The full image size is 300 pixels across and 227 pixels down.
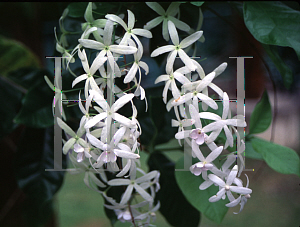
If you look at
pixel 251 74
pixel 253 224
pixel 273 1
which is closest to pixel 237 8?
pixel 273 1

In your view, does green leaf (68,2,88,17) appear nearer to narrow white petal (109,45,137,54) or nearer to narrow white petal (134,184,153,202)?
narrow white petal (109,45,137,54)

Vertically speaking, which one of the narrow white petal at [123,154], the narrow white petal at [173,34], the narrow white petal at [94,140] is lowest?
the narrow white petal at [123,154]

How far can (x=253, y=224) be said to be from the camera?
796mm

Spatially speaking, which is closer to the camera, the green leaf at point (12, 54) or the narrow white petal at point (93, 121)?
the narrow white petal at point (93, 121)

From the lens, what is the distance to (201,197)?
0.42m

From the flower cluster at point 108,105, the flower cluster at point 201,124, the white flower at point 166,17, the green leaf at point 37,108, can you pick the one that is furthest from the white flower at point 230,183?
the green leaf at point 37,108

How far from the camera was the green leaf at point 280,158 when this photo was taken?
403mm

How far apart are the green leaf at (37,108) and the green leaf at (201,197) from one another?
0.26 metres

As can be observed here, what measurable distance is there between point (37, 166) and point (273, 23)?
49cm

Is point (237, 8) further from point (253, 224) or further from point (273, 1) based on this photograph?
point (253, 224)

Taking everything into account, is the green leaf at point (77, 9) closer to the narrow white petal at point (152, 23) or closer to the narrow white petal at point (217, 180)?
the narrow white petal at point (152, 23)

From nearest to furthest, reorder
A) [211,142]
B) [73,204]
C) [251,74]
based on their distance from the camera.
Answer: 1. [211,142]
2. [251,74]
3. [73,204]

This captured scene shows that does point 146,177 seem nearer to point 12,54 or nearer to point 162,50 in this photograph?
point 162,50

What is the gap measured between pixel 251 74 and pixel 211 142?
581 millimetres
